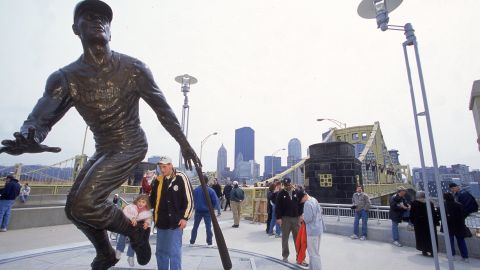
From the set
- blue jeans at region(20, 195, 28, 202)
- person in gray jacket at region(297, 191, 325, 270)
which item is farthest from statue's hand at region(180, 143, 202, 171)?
blue jeans at region(20, 195, 28, 202)

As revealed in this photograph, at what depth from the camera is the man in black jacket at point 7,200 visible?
7.88 meters

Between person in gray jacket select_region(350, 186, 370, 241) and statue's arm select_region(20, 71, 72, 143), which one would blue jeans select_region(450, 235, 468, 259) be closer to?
person in gray jacket select_region(350, 186, 370, 241)

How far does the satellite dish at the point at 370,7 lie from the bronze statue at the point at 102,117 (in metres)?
3.76

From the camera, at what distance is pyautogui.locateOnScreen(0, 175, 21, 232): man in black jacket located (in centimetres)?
788

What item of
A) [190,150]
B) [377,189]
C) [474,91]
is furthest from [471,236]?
[377,189]

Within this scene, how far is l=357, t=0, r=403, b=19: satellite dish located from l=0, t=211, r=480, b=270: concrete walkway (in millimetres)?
4361

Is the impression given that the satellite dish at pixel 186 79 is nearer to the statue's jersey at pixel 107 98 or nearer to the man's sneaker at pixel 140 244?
the statue's jersey at pixel 107 98

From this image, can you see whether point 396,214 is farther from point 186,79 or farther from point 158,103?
point 186,79

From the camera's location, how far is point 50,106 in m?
2.29

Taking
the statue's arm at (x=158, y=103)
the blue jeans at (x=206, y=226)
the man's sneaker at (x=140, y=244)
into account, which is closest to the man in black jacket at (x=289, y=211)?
the blue jeans at (x=206, y=226)

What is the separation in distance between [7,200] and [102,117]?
26.0ft

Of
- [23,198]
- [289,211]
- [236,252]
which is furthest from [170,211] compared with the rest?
[23,198]

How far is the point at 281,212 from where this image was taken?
654 cm

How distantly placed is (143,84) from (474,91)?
7.74m
